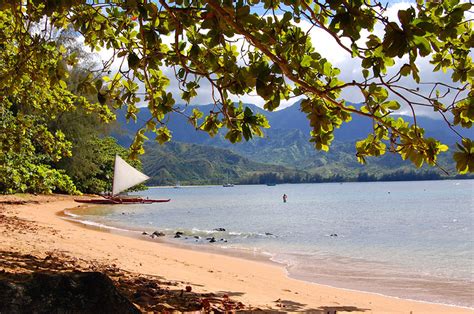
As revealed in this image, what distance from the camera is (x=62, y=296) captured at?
2.47 metres

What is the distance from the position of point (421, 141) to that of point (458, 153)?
51cm

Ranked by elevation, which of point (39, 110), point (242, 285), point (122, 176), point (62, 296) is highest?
point (39, 110)

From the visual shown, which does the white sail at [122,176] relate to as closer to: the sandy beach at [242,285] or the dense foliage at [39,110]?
the dense foliage at [39,110]

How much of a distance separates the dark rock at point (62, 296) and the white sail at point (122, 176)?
1495 inches

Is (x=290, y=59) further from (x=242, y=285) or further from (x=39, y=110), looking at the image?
(x=39, y=110)

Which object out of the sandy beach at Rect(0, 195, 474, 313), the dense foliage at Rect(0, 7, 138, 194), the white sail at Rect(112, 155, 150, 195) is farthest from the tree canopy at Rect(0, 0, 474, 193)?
the white sail at Rect(112, 155, 150, 195)

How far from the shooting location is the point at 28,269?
5301mm

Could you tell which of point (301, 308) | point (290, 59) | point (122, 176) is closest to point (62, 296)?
point (290, 59)

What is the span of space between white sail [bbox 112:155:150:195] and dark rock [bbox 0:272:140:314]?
37983 mm

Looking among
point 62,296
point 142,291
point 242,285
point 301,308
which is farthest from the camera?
point 242,285

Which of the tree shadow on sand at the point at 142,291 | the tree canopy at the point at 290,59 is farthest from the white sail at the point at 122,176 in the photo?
the tree canopy at the point at 290,59

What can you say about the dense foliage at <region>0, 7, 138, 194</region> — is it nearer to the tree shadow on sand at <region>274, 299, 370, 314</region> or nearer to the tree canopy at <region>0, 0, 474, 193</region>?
the tree canopy at <region>0, 0, 474, 193</region>

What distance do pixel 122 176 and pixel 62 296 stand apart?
1550 inches

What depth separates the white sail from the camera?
40.0 metres
